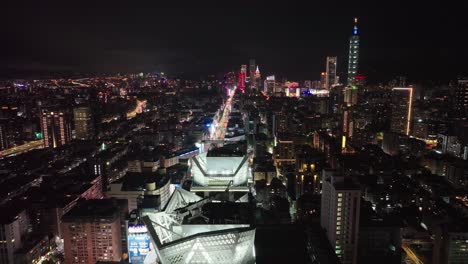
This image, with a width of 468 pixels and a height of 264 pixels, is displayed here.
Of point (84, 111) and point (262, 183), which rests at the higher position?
point (84, 111)

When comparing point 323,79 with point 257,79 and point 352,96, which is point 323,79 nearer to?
point 257,79

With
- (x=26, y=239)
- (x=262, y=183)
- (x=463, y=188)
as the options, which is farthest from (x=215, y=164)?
(x=463, y=188)

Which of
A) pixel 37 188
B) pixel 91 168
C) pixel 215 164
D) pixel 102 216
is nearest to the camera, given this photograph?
pixel 102 216

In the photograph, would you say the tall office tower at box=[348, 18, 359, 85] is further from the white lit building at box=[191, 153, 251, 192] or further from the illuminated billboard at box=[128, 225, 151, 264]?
the illuminated billboard at box=[128, 225, 151, 264]

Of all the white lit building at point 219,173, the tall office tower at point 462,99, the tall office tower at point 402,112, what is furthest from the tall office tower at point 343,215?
the tall office tower at point 462,99

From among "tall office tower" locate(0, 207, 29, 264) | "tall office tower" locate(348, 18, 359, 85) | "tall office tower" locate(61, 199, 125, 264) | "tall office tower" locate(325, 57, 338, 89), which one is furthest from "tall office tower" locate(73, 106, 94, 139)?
"tall office tower" locate(325, 57, 338, 89)

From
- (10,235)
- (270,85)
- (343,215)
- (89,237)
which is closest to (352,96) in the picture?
(270,85)

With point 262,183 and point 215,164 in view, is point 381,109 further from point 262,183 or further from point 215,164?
point 215,164
